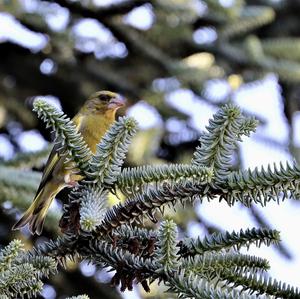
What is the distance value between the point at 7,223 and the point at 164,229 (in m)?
2.83

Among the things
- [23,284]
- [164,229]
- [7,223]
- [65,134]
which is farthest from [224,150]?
[7,223]

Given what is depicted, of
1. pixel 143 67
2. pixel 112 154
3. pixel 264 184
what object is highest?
pixel 264 184

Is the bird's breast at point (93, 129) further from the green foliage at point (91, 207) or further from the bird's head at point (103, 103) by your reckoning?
the green foliage at point (91, 207)

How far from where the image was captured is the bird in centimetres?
322

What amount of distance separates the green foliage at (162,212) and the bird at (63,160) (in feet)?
2.84

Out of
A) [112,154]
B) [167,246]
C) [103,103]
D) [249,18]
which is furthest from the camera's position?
[249,18]

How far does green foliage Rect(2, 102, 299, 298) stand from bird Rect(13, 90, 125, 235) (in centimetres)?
87

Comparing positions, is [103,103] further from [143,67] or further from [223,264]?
[223,264]

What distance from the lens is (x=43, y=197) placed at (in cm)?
353

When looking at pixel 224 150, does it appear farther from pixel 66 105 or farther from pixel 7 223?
pixel 66 105

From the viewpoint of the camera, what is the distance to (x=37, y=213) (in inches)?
129

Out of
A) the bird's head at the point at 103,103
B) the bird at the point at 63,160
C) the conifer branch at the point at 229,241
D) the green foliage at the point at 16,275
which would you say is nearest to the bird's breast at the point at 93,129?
the bird at the point at 63,160

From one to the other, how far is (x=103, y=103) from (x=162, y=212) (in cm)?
266

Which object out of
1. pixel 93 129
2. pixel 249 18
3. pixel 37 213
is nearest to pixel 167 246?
pixel 37 213
